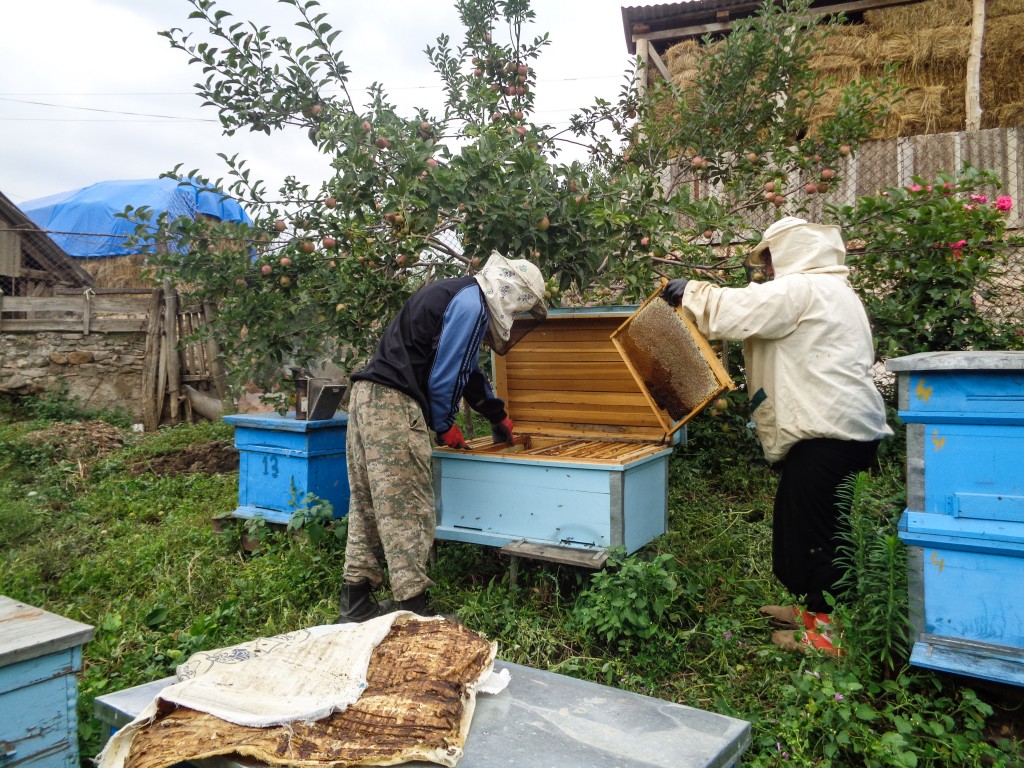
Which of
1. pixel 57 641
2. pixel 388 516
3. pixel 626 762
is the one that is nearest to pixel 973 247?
pixel 388 516

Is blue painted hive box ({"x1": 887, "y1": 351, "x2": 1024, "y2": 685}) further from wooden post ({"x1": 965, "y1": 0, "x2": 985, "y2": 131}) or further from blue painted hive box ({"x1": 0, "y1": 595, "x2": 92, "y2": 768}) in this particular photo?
wooden post ({"x1": 965, "y1": 0, "x2": 985, "y2": 131})

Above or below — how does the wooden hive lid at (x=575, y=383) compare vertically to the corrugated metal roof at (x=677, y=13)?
below

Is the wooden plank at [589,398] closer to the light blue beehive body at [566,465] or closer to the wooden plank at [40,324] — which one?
the light blue beehive body at [566,465]

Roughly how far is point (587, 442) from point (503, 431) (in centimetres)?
52

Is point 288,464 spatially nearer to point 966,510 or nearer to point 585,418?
point 585,418

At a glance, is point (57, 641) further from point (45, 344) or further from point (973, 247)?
point (45, 344)

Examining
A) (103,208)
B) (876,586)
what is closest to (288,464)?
(876,586)

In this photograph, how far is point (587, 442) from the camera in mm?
3936

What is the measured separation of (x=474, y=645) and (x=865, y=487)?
56.1 inches

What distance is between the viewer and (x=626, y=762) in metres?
1.55

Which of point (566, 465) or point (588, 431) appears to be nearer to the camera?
point (566, 465)

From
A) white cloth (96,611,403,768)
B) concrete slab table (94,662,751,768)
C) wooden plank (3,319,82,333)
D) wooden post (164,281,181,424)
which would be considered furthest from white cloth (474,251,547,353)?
wooden plank (3,319,82,333)

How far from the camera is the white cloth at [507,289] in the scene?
3145mm

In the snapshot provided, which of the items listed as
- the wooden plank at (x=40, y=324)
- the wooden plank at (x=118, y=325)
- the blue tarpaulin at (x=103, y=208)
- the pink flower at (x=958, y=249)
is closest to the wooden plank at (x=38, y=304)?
the wooden plank at (x=40, y=324)
